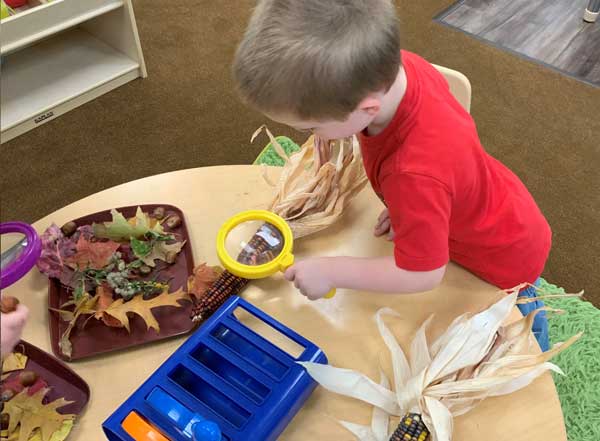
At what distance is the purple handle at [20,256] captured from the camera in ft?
2.06

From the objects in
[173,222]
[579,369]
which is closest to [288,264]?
[173,222]

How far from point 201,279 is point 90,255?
0.64 ft

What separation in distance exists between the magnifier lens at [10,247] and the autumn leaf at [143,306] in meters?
0.27

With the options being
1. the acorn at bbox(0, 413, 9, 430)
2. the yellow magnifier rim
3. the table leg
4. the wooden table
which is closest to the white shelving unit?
the wooden table

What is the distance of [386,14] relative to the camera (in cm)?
70

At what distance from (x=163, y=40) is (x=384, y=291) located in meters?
1.96

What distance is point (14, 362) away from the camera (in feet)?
2.79

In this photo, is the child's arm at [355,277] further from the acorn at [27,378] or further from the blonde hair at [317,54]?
the acorn at [27,378]

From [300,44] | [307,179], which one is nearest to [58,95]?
[307,179]

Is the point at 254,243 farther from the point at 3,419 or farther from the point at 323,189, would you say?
the point at 3,419

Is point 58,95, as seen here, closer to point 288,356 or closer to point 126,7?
point 126,7

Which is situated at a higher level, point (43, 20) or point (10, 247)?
point (10, 247)

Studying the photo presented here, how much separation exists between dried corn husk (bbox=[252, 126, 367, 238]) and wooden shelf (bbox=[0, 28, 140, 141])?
141 centimetres

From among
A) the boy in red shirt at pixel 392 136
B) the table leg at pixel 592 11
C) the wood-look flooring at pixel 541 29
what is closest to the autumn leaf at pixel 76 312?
the boy in red shirt at pixel 392 136
